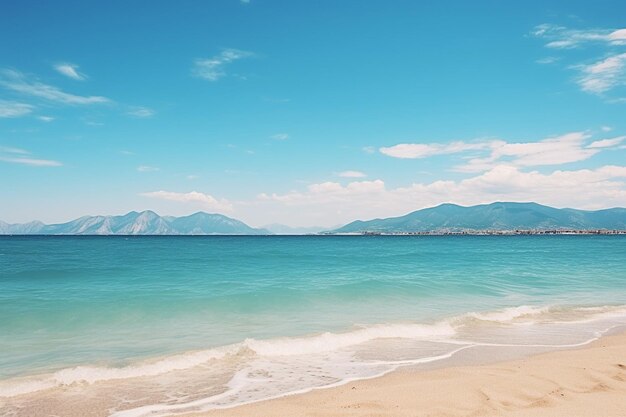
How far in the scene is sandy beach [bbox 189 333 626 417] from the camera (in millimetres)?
6832

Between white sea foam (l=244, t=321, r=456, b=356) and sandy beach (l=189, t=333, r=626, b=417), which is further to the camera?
white sea foam (l=244, t=321, r=456, b=356)

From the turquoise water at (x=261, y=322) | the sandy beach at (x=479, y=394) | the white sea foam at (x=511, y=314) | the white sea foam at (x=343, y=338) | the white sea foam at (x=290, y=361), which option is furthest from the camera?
the white sea foam at (x=511, y=314)

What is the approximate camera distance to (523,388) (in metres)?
7.88

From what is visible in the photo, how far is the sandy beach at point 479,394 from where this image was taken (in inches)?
269

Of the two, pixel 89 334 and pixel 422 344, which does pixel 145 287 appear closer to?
pixel 89 334

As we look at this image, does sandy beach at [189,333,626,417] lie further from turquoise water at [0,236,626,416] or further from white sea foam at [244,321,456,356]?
white sea foam at [244,321,456,356]

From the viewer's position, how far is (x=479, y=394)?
7.52 m

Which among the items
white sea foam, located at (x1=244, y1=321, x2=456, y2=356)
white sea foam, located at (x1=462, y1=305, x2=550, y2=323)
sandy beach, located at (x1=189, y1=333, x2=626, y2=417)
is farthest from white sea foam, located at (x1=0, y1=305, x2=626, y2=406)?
white sea foam, located at (x1=462, y1=305, x2=550, y2=323)

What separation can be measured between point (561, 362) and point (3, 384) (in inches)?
495

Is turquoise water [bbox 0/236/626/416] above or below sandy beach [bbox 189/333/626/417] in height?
below

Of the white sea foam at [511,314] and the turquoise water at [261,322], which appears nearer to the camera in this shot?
the turquoise water at [261,322]

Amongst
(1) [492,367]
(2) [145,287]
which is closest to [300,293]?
(2) [145,287]

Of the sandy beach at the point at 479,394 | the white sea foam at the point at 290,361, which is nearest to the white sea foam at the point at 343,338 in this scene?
the white sea foam at the point at 290,361

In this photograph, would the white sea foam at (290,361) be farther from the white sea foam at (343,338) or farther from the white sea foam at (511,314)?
the white sea foam at (511,314)
